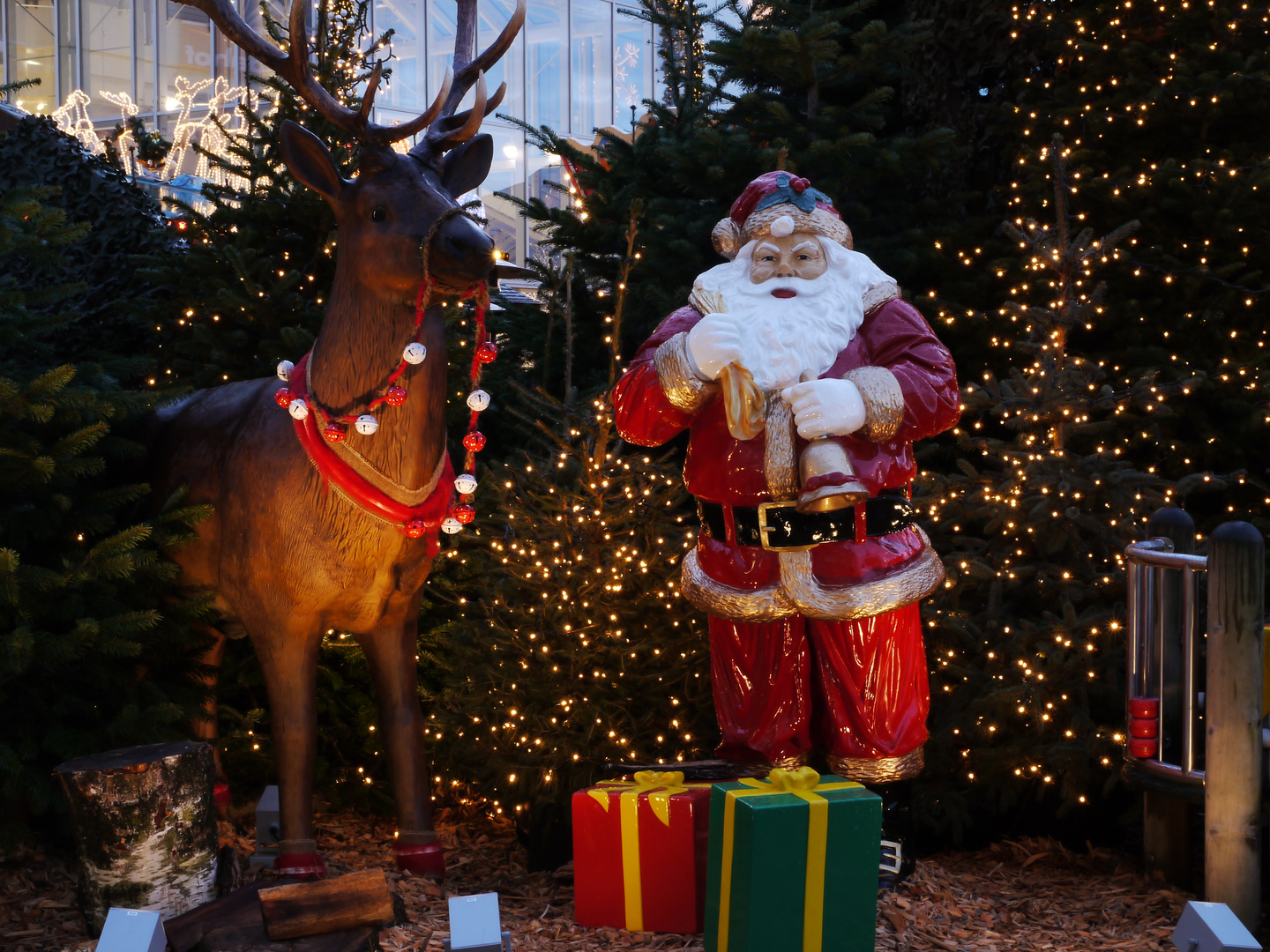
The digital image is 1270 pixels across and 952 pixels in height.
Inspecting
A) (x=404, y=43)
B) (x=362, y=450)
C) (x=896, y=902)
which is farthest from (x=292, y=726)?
(x=404, y=43)

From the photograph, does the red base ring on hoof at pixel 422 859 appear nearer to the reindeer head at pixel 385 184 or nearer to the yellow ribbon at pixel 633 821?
the yellow ribbon at pixel 633 821

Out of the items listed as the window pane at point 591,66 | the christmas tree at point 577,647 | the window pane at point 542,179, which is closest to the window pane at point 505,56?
the window pane at point 542,179

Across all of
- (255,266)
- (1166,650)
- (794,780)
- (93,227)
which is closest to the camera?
(794,780)

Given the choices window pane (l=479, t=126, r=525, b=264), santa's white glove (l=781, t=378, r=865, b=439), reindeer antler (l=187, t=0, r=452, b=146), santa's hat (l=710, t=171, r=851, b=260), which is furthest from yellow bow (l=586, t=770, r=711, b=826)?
window pane (l=479, t=126, r=525, b=264)

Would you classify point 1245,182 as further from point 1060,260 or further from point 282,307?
point 282,307

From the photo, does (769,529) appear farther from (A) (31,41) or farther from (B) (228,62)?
(A) (31,41)

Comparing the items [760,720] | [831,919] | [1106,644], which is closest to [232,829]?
[760,720]

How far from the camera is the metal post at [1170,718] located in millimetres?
3619

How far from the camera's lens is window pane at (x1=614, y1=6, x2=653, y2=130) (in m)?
18.6

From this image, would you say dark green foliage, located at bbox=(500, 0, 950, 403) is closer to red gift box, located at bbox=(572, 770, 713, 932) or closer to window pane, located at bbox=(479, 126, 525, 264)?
red gift box, located at bbox=(572, 770, 713, 932)

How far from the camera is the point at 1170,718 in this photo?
3.73 metres

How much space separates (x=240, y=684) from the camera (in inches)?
175

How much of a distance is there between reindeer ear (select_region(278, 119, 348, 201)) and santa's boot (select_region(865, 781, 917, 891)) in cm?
233

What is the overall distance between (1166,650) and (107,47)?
1997cm
